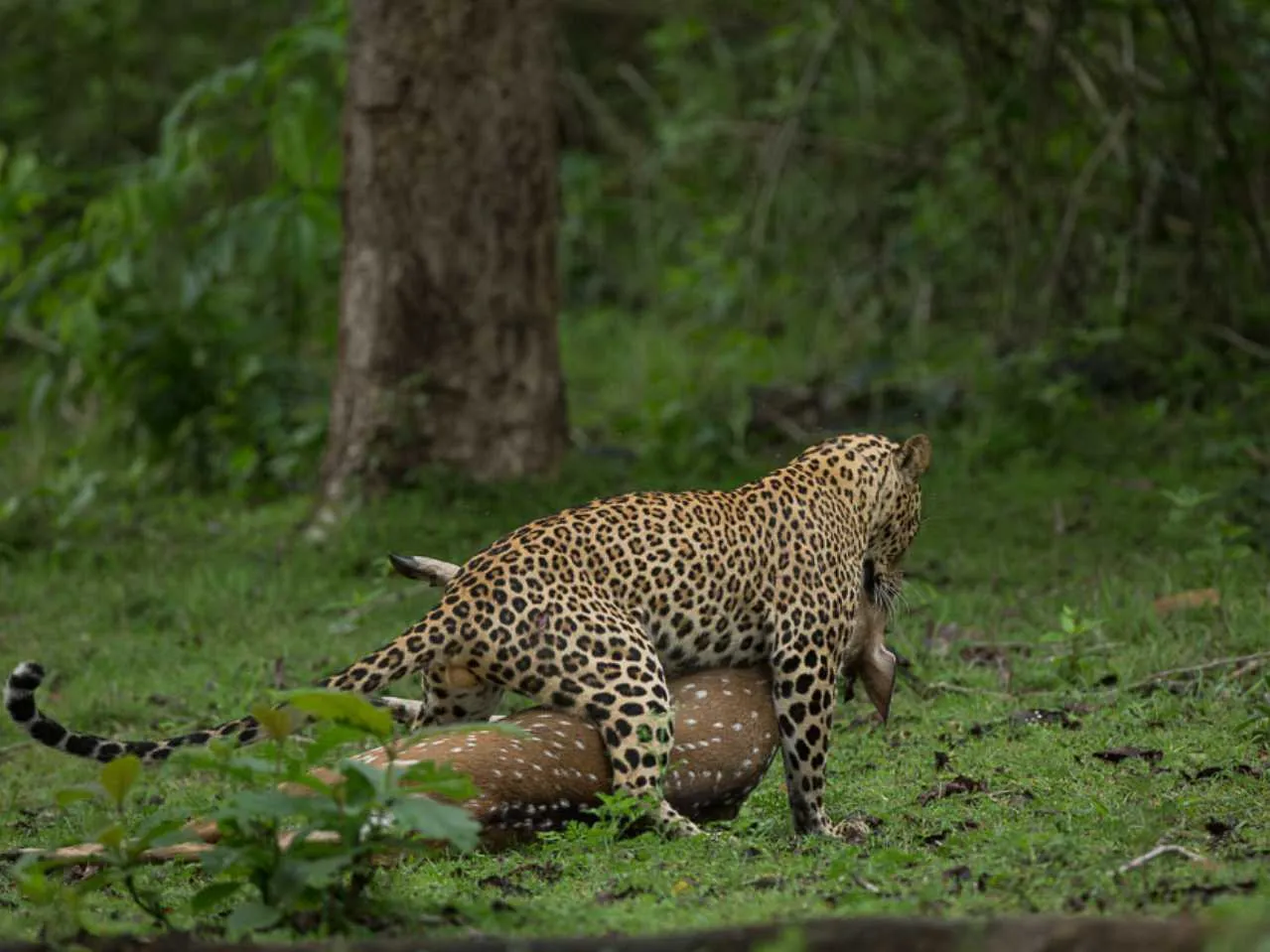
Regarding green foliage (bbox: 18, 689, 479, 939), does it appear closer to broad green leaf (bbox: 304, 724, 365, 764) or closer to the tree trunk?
broad green leaf (bbox: 304, 724, 365, 764)

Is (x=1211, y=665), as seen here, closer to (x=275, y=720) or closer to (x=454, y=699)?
(x=454, y=699)

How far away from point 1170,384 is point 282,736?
8.37 meters

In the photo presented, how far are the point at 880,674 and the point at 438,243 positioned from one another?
4.65 metres

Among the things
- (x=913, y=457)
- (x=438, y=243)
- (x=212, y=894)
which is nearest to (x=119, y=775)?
(x=212, y=894)

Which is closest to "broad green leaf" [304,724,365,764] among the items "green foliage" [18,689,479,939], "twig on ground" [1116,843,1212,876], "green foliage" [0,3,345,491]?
"green foliage" [18,689,479,939]

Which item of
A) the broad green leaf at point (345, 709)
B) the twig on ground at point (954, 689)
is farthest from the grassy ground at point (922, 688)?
the broad green leaf at point (345, 709)

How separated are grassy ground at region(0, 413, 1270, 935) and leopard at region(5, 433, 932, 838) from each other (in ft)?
1.14

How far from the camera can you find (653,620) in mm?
6145

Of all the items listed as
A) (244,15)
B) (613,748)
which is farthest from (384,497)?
(244,15)

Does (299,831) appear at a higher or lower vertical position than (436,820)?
lower

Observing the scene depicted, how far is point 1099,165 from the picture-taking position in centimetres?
1269

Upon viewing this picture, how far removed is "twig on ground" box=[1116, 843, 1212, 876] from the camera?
461 cm

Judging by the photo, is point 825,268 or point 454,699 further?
point 825,268

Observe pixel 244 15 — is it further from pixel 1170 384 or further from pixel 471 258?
pixel 1170 384
